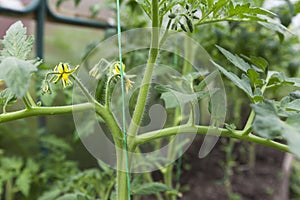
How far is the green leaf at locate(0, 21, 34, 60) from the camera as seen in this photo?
1.41 ft

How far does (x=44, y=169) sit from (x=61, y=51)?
2.35 feet

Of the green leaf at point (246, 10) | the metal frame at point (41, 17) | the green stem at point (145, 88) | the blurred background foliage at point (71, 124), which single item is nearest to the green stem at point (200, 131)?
the green stem at point (145, 88)

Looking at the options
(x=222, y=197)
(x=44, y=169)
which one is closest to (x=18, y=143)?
(x=44, y=169)

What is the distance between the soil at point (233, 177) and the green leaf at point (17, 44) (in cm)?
95

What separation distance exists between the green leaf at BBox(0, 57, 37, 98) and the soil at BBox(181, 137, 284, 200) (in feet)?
3.34

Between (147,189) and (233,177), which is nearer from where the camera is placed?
(147,189)

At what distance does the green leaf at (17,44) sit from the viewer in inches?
17.0

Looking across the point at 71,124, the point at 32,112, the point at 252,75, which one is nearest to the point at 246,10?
the point at 252,75

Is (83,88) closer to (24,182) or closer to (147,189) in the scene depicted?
(147,189)

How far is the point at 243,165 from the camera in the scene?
165 cm

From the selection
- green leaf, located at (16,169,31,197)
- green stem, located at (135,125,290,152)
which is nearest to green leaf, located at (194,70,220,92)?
green stem, located at (135,125,290,152)

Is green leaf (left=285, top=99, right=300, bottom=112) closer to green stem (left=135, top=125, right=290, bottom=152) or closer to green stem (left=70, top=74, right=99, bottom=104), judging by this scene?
green stem (left=135, top=125, right=290, bottom=152)

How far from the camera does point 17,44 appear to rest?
44cm

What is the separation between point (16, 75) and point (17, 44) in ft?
0.36
